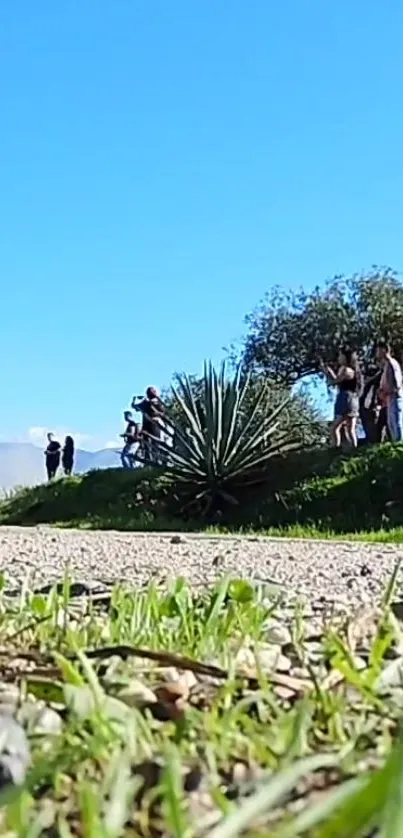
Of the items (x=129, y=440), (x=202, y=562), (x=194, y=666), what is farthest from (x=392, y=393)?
(x=194, y=666)

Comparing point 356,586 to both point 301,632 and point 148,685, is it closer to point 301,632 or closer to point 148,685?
point 301,632

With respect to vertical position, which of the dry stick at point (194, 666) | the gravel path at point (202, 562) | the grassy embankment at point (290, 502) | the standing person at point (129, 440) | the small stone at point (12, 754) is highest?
the standing person at point (129, 440)

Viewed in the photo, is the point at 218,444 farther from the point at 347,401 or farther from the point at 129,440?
the point at 129,440

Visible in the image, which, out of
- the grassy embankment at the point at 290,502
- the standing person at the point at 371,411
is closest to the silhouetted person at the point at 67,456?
the grassy embankment at the point at 290,502

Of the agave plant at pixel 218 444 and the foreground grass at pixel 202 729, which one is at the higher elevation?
the agave plant at pixel 218 444

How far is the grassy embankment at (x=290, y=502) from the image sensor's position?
12.4 m

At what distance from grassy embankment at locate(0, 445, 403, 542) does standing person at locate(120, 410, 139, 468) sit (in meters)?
1.42

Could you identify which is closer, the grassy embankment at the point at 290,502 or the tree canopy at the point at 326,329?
the grassy embankment at the point at 290,502

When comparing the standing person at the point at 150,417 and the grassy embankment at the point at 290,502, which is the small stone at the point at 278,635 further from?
the standing person at the point at 150,417

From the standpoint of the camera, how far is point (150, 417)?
54.9 feet

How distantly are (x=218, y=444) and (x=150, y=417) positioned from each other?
290cm

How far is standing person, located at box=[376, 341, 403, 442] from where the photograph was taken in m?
13.4

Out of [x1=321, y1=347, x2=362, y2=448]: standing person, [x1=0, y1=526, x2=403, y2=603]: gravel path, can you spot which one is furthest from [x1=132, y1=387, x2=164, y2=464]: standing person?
[x1=0, y1=526, x2=403, y2=603]: gravel path

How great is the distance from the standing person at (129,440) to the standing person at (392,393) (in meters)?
4.79
